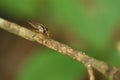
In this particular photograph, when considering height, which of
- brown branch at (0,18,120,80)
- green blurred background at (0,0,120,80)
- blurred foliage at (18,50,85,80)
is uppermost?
green blurred background at (0,0,120,80)

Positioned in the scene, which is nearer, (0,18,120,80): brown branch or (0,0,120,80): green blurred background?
(0,18,120,80): brown branch

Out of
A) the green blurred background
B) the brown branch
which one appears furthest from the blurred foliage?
the brown branch

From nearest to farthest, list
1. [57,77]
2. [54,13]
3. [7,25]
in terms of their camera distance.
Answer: [7,25]
[57,77]
[54,13]

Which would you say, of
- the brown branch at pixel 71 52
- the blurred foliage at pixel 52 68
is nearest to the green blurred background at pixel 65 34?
the blurred foliage at pixel 52 68

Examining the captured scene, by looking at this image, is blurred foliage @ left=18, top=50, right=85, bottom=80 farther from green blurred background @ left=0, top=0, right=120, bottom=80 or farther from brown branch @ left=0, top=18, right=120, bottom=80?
brown branch @ left=0, top=18, right=120, bottom=80

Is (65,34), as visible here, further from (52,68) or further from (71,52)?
(71,52)

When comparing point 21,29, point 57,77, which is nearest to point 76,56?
point 21,29

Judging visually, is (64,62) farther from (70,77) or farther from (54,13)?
(54,13)

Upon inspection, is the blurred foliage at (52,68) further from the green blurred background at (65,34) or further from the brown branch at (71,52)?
the brown branch at (71,52)
